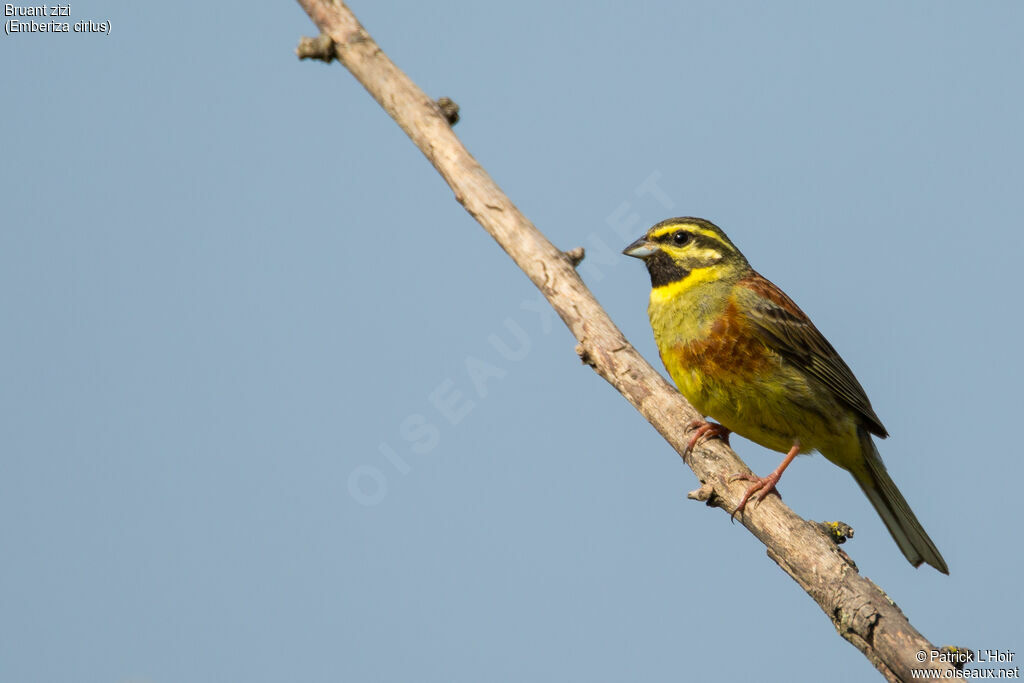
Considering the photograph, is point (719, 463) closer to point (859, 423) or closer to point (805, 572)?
point (805, 572)

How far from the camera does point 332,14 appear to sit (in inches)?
261

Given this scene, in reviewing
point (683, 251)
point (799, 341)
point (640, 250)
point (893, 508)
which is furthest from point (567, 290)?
point (893, 508)

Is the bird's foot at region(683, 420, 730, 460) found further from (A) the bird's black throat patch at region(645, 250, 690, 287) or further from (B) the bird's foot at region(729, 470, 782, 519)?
(A) the bird's black throat patch at region(645, 250, 690, 287)

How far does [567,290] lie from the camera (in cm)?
633

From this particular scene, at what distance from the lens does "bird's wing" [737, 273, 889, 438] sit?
7.11 meters

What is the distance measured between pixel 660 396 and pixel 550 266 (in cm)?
112

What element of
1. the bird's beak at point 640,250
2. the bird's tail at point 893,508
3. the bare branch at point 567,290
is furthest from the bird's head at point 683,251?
the bird's tail at point 893,508

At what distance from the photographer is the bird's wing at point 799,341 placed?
280 inches

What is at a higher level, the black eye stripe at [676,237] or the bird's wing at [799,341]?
the black eye stripe at [676,237]

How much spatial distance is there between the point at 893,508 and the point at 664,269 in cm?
251

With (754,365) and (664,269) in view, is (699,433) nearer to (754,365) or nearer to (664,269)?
(754,365)

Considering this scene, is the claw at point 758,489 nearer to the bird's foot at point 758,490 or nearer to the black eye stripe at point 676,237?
the bird's foot at point 758,490

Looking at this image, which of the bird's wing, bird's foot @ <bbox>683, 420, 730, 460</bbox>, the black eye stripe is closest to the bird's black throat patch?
the black eye stripe

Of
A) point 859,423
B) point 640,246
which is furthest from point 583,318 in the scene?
point 859,423
